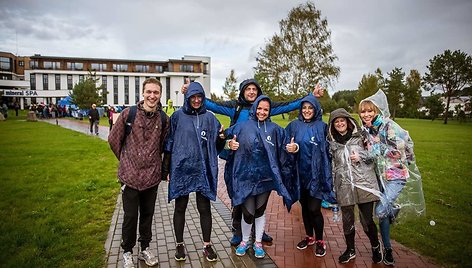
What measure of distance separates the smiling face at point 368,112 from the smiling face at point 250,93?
4.48 feet

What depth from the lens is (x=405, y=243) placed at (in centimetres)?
459

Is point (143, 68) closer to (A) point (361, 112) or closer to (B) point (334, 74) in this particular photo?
(B) point (334, 74)

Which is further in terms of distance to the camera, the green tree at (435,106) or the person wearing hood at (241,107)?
the green tree at (435,106)

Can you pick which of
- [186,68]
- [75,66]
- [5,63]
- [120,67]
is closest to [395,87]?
[186,68]

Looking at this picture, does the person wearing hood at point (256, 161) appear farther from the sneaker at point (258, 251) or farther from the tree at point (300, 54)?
the tree at point (300, 54)

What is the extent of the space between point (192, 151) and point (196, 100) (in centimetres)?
61

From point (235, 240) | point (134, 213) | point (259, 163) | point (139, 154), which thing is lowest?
point (235, 240)

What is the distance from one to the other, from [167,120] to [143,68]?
68392 mm

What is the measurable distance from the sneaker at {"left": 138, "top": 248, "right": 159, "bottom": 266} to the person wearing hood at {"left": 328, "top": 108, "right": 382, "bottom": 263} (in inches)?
87.8

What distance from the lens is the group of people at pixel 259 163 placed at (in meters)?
3.61

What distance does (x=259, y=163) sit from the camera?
12.6 feet

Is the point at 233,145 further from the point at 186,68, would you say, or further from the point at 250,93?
the point at 186,68

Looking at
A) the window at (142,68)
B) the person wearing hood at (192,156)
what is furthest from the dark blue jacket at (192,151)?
the window at (142,68)

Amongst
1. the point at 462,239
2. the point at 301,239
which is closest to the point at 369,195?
the point at 301,239
